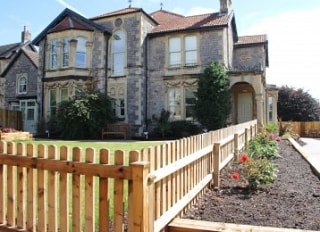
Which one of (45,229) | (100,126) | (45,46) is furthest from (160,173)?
(45,46)

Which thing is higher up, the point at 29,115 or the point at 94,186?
the point at 29,115

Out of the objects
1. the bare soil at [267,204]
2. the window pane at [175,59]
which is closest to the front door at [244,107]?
the window pane at [175,59]

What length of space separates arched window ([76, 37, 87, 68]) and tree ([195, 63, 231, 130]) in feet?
27.9

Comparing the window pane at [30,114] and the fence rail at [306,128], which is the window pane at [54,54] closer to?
the window pane at [30,114]

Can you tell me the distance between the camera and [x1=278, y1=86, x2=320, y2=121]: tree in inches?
1439

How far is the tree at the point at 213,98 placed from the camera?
19531 mm

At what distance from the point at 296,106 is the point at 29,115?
1075 inches

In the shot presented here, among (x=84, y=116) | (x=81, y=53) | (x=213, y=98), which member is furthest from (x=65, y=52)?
(x=213, y=98)

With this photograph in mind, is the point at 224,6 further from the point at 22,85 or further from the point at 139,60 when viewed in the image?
the point at 22,85

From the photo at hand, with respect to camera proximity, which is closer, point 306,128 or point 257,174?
point 257,174

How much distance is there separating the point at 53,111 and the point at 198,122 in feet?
34.8

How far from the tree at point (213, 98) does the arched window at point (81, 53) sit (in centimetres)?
850

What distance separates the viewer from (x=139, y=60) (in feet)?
72.7

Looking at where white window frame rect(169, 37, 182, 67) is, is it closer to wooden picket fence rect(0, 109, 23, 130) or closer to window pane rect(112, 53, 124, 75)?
window pane rect(112, 53, 124, 75)
